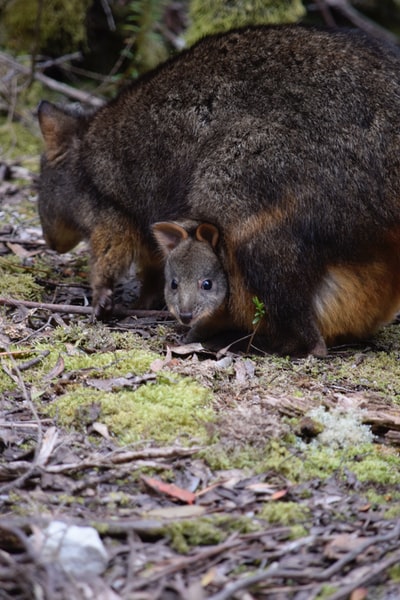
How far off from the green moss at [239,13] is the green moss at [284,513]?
20.7ft

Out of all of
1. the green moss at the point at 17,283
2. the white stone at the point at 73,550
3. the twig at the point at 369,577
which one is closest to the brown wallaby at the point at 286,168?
the green moss at the point at 17,283

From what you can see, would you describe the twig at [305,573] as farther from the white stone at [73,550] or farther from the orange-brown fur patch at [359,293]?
the orange-brown fur patch at [359,293]

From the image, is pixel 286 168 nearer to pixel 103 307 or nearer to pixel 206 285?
pixel 206 285

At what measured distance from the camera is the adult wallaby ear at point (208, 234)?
555 cm

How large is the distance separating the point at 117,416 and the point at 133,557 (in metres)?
1.24

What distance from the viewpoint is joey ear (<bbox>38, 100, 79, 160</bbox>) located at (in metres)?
7.12

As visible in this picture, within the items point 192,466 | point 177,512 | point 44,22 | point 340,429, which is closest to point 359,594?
point 177,512

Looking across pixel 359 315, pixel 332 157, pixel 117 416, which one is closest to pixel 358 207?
pixel 332 157

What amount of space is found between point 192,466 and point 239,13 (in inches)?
245

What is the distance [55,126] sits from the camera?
7141mm

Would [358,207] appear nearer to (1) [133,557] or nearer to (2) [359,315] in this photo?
(2) [359,315]

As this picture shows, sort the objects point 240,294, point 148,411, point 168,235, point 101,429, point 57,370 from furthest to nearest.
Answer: point 168,235 < point 240,294 < point 57,370 < point 148,411 < point 101,429

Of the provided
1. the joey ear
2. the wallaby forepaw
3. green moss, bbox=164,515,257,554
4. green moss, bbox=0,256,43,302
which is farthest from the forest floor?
the joey ear

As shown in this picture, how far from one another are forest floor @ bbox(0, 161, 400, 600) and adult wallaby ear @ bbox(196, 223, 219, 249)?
2.43 ft
